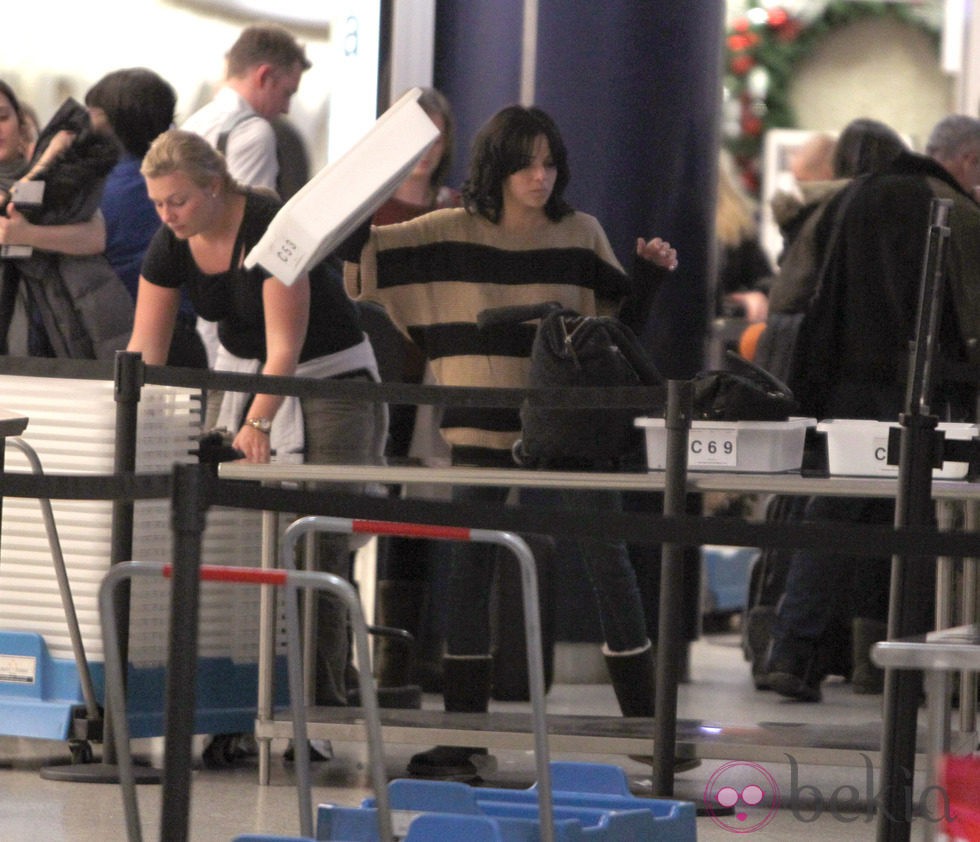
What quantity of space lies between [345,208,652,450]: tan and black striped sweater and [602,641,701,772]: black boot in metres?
0.59

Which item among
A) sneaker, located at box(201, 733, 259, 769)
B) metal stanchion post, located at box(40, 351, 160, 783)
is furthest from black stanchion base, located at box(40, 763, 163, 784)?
sneaker, located at box(201, 733, 259, 769)

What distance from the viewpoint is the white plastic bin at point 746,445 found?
4566 millimetres

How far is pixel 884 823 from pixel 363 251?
7.02 feet

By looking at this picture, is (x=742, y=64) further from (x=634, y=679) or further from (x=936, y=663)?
(x=936, y=663)

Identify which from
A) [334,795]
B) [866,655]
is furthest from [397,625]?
[866,655]

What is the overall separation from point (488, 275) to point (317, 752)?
128 cm

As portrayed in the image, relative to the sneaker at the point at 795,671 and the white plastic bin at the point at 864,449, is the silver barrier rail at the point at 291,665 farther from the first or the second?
the sneaker at the point at 795,671

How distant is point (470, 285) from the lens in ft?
16.6

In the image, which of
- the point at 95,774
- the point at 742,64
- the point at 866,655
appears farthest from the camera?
the point at 742,64

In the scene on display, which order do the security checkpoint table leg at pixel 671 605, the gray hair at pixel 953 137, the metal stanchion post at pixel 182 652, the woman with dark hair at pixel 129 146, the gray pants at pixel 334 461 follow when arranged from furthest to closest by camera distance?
the gray hair at pixel 953 137, the woman with dark hair at pixel 129 146, the gray pants at pixel 334 461, the security checkpoint table leg at pixel 671 605, the metal stanchion post at pixel 182 652

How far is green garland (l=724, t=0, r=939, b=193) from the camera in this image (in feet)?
45.1

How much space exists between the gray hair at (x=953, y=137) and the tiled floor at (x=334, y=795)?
1691 millimetres

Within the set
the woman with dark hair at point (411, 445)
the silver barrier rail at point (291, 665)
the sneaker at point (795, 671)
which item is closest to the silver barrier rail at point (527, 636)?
the silver barrier rail at point (291, 665)

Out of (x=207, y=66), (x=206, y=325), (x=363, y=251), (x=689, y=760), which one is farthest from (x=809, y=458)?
(x=207, y=66)
